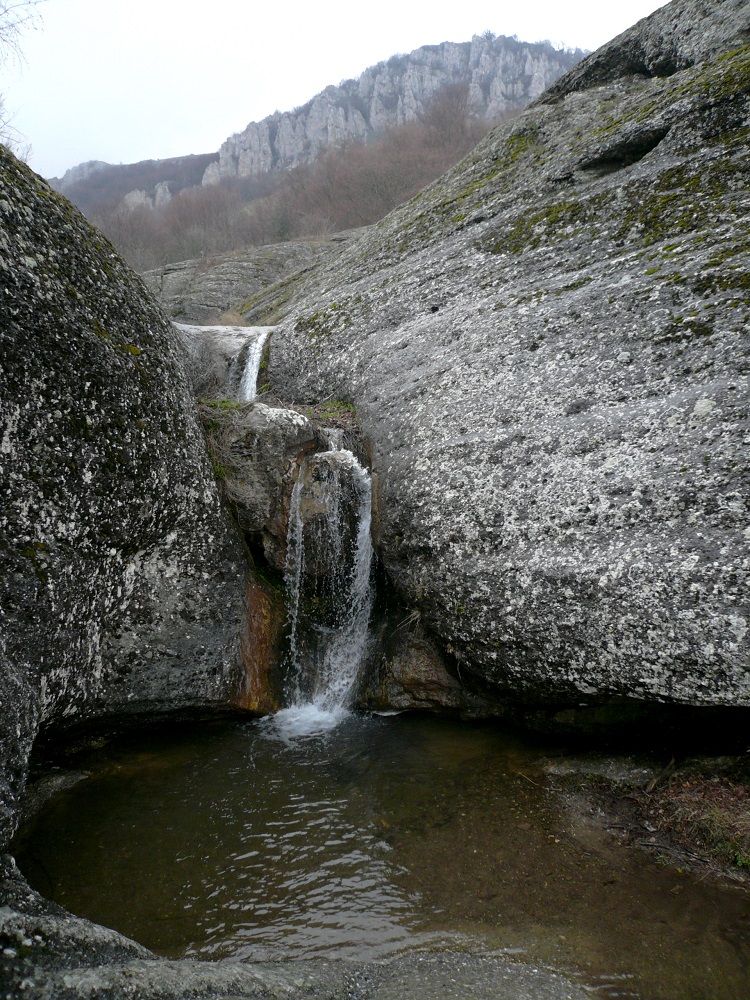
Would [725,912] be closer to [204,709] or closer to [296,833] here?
[296,833]

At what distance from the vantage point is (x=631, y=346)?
7023 mm

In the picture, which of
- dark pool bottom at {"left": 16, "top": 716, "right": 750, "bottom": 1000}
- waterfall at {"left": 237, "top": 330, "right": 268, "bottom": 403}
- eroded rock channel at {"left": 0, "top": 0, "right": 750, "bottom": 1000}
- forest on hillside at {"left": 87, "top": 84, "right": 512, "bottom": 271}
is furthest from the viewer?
forest on hillside at {"left": 87, "top": 84, "right": 512, "bottom": 271}

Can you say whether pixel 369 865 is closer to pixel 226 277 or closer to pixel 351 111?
pixel 226 277

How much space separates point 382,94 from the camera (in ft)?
321

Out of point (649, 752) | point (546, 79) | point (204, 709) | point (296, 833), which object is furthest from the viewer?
point (546, 79)

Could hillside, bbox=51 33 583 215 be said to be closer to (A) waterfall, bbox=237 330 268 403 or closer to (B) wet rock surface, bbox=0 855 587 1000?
(A) waterfall, bbox=237 330 268 403

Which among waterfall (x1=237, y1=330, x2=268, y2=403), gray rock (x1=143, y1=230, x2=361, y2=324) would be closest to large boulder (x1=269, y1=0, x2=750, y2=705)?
waterfall (x1=237, y1=330, x2=268, y2=403)

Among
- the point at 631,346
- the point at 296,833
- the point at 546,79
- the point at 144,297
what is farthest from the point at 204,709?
the point at 546,79

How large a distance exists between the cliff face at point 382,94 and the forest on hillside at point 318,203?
35839 millimetres

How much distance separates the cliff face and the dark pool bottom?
9761 cm

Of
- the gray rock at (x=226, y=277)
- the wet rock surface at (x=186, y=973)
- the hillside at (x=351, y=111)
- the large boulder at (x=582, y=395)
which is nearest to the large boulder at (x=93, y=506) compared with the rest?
the wet rock surface at (x=186, y=973)

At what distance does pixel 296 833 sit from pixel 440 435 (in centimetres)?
486

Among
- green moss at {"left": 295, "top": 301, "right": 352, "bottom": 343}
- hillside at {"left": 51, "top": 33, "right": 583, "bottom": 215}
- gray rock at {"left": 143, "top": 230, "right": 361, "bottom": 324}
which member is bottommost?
green moss at {"left": 295, "top": 301, "right": 352, "bottom": 343}

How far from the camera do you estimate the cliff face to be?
91.8m
